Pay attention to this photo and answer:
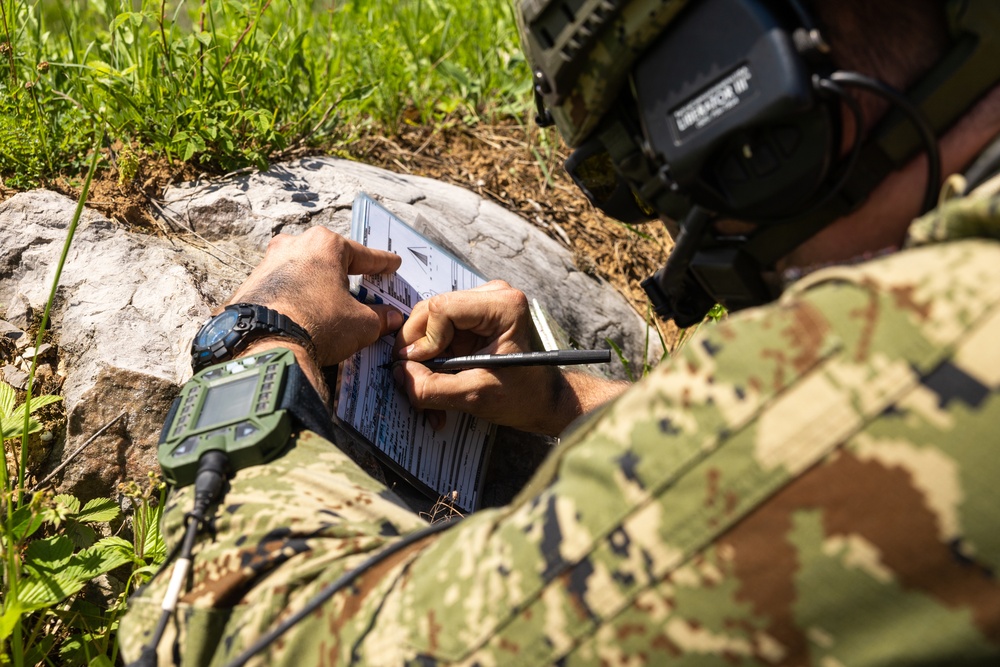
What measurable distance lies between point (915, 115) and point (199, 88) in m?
2.02

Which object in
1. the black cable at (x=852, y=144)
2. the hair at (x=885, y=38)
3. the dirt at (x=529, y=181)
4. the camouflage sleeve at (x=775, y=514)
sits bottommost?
the dirt at (x=529, y=181)

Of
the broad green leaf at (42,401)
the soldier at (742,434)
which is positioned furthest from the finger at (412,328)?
the broad green leaf at (42,401)

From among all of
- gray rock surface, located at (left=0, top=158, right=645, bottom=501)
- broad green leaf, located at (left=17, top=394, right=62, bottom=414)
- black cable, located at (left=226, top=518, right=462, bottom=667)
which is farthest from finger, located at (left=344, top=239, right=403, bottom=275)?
black cable, located at (left=226, top=518, right=462, bottom=667)

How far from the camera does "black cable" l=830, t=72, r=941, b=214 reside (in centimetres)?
116

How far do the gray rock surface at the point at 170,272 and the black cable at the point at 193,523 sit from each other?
0.55 m

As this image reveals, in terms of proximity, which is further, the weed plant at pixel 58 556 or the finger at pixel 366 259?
the finger at pixel 366 259

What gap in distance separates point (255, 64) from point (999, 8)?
2121mm

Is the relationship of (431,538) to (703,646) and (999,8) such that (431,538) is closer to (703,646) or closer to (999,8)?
(703,646)

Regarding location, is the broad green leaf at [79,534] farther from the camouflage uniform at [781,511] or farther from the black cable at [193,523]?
the camouflage uniform at [781,511]

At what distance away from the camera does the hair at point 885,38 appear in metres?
1.20

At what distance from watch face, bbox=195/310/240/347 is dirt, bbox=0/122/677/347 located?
49.6 inches

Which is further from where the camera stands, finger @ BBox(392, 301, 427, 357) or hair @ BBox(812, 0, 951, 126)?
finger @ BBox(392, 301, 427, 357)

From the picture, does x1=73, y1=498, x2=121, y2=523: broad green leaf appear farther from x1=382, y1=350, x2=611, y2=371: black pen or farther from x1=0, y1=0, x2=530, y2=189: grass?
x1=0, y1=0, x2=530, y2=189: grass

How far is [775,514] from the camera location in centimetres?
94
